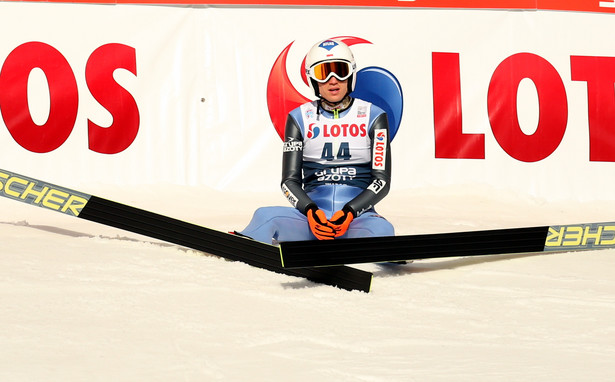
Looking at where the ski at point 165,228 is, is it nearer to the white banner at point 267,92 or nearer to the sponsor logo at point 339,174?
the sponsor logo at point 339,174

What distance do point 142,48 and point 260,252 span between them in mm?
4450

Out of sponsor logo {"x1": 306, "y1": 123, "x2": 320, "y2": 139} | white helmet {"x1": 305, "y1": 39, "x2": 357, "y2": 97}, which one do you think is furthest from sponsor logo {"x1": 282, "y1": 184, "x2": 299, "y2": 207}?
white helmet {"x1": 305, "y1": 39, "x2": 357, "y2": 97}

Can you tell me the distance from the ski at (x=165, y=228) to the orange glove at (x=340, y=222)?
1.02 feet

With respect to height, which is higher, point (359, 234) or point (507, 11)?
point (507, 11)

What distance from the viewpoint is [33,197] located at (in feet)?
16.8

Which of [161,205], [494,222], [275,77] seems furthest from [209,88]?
[494,222]

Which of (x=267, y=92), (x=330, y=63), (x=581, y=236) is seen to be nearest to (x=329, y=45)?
(x=330, y=63)

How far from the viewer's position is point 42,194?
5.12 metres

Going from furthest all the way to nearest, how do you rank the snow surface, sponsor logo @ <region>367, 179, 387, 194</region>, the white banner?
the white banner < sponsor logo @ <region>367, 179, 387, 194</region> < the snow surface

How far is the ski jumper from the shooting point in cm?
497

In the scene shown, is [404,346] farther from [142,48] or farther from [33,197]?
[142,48]

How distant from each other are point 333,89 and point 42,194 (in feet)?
6.28

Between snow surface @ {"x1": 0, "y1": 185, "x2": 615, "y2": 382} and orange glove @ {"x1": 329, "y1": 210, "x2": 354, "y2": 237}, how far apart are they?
0.34m

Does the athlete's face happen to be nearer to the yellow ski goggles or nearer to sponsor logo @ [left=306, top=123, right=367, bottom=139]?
the yellow ski goggles
